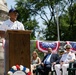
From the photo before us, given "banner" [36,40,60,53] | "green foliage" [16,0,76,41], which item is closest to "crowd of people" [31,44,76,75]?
"banner" [36,40,60,53]

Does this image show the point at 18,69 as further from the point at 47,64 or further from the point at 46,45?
the point at 46,45

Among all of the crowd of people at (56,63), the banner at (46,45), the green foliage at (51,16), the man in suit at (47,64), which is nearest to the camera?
the crowd of people at (56,63)

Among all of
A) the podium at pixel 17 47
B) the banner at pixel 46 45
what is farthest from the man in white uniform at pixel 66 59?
the banner at pixel 46 45

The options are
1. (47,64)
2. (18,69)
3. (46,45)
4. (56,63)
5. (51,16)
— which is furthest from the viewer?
(51,16)

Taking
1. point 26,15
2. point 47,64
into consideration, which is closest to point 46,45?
point 47,64

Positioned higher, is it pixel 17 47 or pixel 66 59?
pixel 17 47

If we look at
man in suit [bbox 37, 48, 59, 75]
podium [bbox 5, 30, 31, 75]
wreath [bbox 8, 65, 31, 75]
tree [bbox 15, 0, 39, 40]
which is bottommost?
man in suit [bbox 37, 48, 59, 75]

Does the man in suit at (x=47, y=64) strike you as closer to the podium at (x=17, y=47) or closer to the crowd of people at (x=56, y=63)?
the crowd of people at (x=56, y=63)

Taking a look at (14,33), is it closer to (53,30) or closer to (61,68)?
(61,68)

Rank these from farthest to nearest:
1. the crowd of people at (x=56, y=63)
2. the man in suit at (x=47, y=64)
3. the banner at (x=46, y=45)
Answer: the banner at (x=46, y=45), the man in suit at (x=47, y=64), the crowd of people at (x=56, y=63)

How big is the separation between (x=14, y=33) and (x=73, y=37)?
124 feet

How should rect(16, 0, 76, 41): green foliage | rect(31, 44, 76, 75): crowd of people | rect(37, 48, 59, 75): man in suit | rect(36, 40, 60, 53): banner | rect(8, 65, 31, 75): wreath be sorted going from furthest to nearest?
rect(16, 0, 76, 41): green foliage < rect(36, 40, 60, 53): banner < rect(37, 48, 59, 75): man in suit < rect(31, 44, 76, 75): crowd of people < rect(8, 65, 31, 75): wreath

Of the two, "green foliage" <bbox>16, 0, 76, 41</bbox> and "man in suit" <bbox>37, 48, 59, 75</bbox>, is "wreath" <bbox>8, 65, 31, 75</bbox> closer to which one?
"man in suit" <bbox>37, 48, 59, 75</bbox>

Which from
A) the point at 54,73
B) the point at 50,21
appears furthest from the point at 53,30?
the point at 54,73
